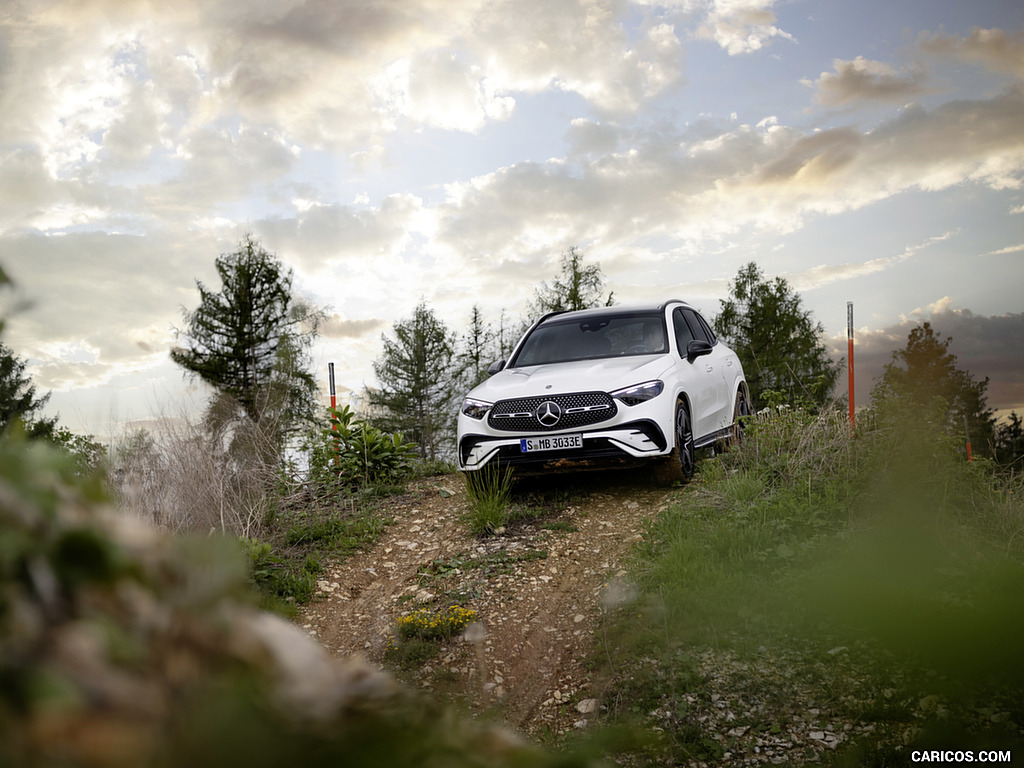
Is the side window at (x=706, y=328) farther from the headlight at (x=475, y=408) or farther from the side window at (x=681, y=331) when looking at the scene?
the headlight at (x=475, y=408)

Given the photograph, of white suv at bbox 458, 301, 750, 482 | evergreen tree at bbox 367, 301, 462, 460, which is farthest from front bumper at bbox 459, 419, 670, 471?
evergreen tree at bbox 367, 301, 462, 460

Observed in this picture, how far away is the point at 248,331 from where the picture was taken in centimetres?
3503

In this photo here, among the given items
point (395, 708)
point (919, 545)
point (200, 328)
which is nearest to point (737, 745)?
point (919, 545)

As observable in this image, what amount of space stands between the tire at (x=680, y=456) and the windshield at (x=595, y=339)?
856 mm

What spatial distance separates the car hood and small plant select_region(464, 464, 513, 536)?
0.82 meters

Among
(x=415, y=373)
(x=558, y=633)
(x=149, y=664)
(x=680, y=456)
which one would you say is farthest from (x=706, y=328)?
(x=415, y=373)

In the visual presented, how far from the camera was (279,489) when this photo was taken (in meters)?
→ 8.79

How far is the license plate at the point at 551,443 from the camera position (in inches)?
274

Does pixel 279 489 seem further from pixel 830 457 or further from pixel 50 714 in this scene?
pixel 50 714

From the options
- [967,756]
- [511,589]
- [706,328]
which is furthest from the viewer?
[706,328]

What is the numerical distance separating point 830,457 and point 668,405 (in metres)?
1.59

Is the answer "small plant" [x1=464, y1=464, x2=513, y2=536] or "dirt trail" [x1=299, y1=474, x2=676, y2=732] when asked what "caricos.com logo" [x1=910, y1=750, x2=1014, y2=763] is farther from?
"small plant" [x1=464, y1=464, x2=513, y2=536]

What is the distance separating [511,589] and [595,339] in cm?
373

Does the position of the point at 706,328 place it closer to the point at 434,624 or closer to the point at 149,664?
the point at 434,624
